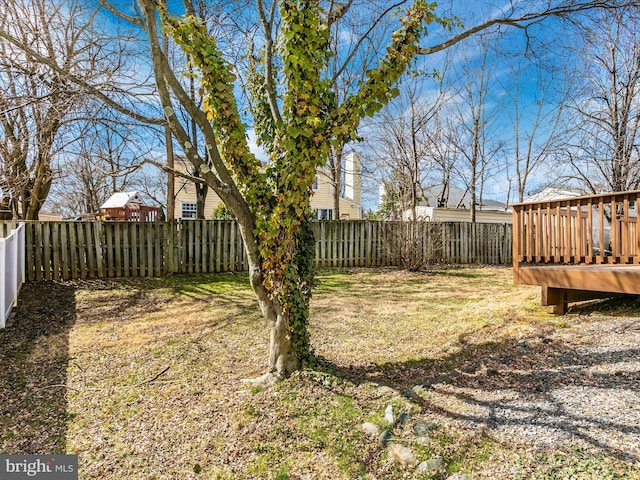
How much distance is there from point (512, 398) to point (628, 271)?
89.5 inches

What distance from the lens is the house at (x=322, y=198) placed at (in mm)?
15750

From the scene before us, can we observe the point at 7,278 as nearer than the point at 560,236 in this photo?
Yes

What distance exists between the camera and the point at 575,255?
4.84m

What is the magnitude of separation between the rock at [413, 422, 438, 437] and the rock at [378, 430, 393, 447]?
5.9 inches

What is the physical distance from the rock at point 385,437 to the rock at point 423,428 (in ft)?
0.49

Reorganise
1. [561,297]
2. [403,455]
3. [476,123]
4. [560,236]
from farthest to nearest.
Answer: [476,123] → [560,236] → [561,297] → [403,455]

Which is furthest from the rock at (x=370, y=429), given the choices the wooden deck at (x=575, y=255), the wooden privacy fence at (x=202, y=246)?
the wooden privacy fence at (x=202, y=246)

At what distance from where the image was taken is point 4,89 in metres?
5.40

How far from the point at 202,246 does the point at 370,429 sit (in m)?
6.96

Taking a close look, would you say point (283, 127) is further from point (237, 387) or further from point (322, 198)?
point (322, 198)

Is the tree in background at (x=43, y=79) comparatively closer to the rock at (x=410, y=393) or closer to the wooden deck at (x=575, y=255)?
the rock at (x=410, y=393)

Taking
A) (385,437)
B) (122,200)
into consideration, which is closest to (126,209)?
(122,200)

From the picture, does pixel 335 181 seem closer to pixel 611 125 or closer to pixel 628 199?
pixel 611 125

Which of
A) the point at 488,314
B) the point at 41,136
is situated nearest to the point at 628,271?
the point at 488,314
